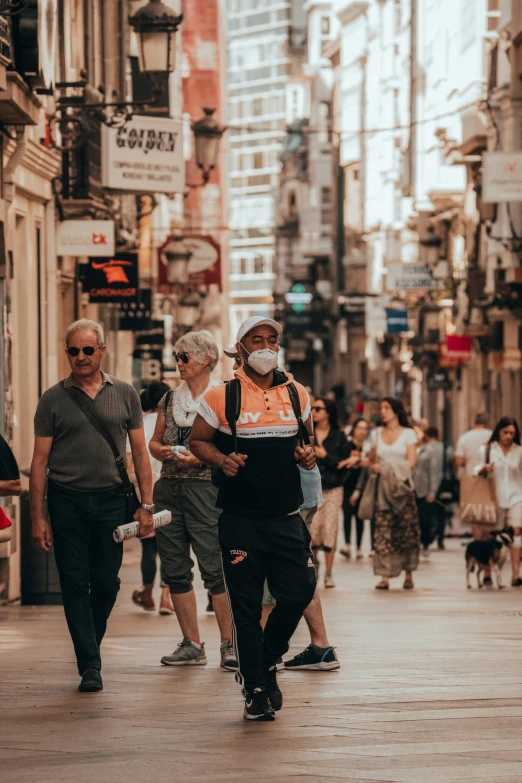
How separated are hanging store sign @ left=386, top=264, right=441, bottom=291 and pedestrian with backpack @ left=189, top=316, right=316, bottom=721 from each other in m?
36.4

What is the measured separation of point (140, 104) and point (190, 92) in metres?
68.7

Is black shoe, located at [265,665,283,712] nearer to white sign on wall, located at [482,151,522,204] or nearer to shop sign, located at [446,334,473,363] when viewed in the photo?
white sign on wall, located at [482,151,522,204]

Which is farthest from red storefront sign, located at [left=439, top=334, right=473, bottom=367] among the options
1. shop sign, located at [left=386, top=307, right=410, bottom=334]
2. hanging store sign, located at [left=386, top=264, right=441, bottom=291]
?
shop sign, located at [left=386, top=307, right=410, bottom=334]

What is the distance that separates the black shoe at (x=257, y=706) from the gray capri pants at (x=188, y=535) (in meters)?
2.24

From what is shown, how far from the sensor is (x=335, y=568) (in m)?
21.4

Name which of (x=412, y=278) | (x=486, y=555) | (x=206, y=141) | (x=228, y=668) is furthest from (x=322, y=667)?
(x=412, y=278)

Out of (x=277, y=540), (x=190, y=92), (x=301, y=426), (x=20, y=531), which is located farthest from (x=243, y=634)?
(x=190, y=92)

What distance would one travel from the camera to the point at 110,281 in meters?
24.1

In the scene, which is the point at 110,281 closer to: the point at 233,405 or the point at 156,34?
the point at 156,34

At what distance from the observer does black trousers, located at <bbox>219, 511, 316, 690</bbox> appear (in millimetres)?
8508

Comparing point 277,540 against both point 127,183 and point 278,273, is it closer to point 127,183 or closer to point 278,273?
point 127,183

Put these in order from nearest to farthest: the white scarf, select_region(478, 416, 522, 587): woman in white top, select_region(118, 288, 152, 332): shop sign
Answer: the white scarf → select_region(478, 416, 522, 587): woman in white top → select_region(118, 288, 152, 332): shop sign

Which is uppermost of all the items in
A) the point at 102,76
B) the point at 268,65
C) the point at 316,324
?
the point at 268,65

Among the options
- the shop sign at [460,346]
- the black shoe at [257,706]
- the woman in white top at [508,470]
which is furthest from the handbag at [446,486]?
the black shoe at [257,706]
